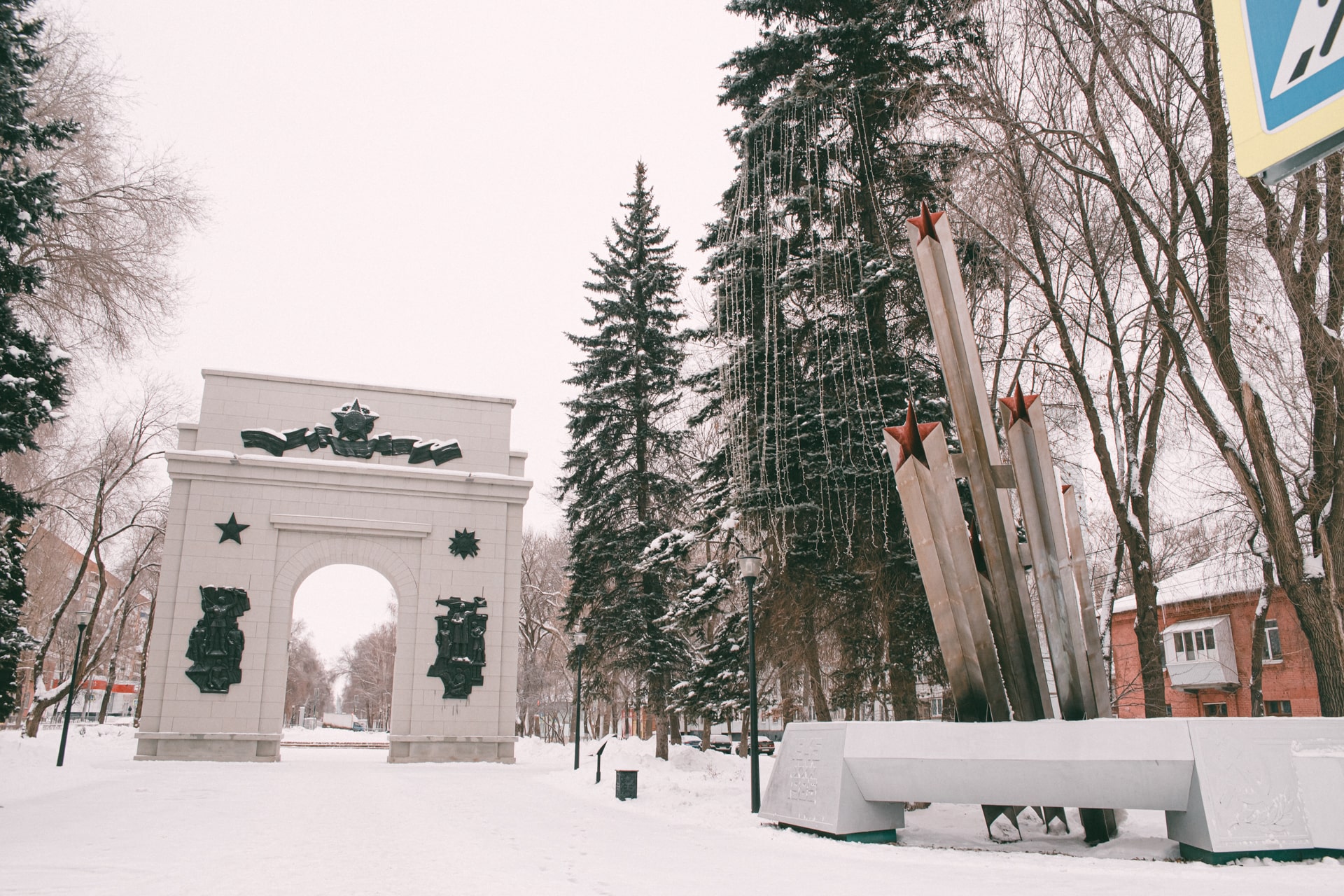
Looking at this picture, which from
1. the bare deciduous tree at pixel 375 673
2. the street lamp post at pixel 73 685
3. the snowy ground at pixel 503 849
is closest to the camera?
the snowy ground at pixel 503 849

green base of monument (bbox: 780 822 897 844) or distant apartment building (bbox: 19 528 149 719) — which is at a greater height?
distant apartment building (bbox: 19 528 149 719)

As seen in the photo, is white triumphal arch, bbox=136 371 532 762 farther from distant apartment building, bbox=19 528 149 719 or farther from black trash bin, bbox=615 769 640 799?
black trash bin, bbox=615 769 640 799

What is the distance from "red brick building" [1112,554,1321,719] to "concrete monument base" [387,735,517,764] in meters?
16.8

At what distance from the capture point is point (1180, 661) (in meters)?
29.2

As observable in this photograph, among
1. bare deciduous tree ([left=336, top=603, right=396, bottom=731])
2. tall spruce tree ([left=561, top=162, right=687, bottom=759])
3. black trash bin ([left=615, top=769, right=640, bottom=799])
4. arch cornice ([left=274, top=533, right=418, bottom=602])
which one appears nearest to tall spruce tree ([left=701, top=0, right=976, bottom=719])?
black trash bin ([left=615, top=769, right=640, bottom=799])

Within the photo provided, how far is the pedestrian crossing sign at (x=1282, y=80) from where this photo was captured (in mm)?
1195

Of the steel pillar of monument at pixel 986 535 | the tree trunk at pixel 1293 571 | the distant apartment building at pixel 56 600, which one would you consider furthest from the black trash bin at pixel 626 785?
the distant apartment building at pixel 56 600

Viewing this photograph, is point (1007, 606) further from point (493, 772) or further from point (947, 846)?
point (493, 772)

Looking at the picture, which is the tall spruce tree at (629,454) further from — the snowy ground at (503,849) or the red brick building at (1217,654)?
the red brick building at (1217,654)

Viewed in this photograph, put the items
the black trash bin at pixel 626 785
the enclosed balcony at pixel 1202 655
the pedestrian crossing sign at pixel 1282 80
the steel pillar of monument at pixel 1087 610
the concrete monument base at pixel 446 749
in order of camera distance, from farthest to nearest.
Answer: the enclosed balcony at pixel 1202 655, the concrete monument base at pixel 446 749, the black trash bin at pixel 626 785, the steel pillar of monument at pixel 1087 610, the pedestrian crossing sign at pixel 1282 80

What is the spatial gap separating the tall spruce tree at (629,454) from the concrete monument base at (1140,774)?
11163 mm

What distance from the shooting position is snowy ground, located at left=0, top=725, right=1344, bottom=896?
5.94 meters

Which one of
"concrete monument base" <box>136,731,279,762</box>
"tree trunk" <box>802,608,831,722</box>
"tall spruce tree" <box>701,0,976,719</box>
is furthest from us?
"concrete monument base" <box>136,731,279,762</box>

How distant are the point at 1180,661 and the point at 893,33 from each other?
2621cm
